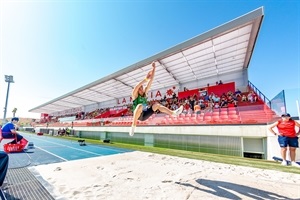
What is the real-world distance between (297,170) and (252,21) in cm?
847

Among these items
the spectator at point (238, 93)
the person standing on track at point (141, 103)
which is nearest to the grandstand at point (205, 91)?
the spectator at point (238, 93)

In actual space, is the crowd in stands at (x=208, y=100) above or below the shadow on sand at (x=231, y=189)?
above

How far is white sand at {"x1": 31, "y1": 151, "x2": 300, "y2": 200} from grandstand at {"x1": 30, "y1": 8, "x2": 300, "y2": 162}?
4156mm

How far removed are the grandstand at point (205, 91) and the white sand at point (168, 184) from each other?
416cm

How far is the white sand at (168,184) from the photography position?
3.51 metres

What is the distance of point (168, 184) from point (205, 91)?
15.8 meters

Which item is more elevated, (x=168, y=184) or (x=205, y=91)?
(x=205, y=91)

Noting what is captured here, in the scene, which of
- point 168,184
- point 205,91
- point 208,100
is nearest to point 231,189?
point 168,184

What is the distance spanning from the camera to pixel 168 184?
4.16 meters

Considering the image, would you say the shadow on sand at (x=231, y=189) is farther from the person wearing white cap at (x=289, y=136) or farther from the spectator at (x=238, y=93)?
the spectator at (x=238, y=93)

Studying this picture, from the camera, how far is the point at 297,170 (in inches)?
202

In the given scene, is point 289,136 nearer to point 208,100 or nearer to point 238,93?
point 238,93

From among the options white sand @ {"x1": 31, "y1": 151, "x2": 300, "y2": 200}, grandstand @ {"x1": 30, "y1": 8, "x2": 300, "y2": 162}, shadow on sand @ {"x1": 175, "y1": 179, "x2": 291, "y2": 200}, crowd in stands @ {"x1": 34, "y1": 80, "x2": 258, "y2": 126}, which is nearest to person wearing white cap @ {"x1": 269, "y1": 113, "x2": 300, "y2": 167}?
white sand @ {"x1": 31, "y1": 151, "x2": 300, "y2": 200}

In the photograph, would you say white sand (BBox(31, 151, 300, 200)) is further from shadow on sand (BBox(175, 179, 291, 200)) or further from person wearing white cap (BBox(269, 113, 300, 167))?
person wearing white cap (BBox(269, 113, 300, 167))
